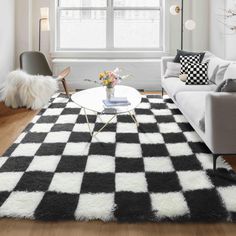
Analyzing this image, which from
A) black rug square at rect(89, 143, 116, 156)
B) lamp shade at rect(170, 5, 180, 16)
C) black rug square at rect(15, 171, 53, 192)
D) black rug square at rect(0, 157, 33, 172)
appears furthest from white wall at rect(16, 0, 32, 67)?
black rug square at rect(15, 171, 53, 192)

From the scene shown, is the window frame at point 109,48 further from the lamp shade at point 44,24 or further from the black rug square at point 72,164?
the black rug square at point 72,164

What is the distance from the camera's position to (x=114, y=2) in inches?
276

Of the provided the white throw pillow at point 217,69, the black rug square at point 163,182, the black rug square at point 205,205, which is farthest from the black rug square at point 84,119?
the black rug square at point 205,205

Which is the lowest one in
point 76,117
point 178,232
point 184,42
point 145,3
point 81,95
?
point 178,232

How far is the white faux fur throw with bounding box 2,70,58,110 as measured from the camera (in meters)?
5.26

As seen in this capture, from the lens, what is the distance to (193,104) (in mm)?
3746

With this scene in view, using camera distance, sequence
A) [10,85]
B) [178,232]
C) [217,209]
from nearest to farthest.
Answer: [178,232], [217,209], [10,85]

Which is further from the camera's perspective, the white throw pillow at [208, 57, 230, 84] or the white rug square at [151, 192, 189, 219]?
the white throw pillow at [208, 57, 230, 84]

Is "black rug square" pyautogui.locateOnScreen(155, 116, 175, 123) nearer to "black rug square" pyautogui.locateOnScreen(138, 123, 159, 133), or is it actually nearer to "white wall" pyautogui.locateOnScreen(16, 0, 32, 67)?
"black rug square" pyautogui.locateOnScreen(138, 123, 159, 133)

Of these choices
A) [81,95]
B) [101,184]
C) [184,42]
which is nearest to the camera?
[101,184]

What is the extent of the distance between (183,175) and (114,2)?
197 inches

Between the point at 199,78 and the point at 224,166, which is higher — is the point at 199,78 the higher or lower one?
the higher one

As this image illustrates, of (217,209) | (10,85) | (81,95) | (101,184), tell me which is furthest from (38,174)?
(10,85)

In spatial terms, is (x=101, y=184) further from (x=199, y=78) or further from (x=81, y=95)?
(x=199, y=78)
